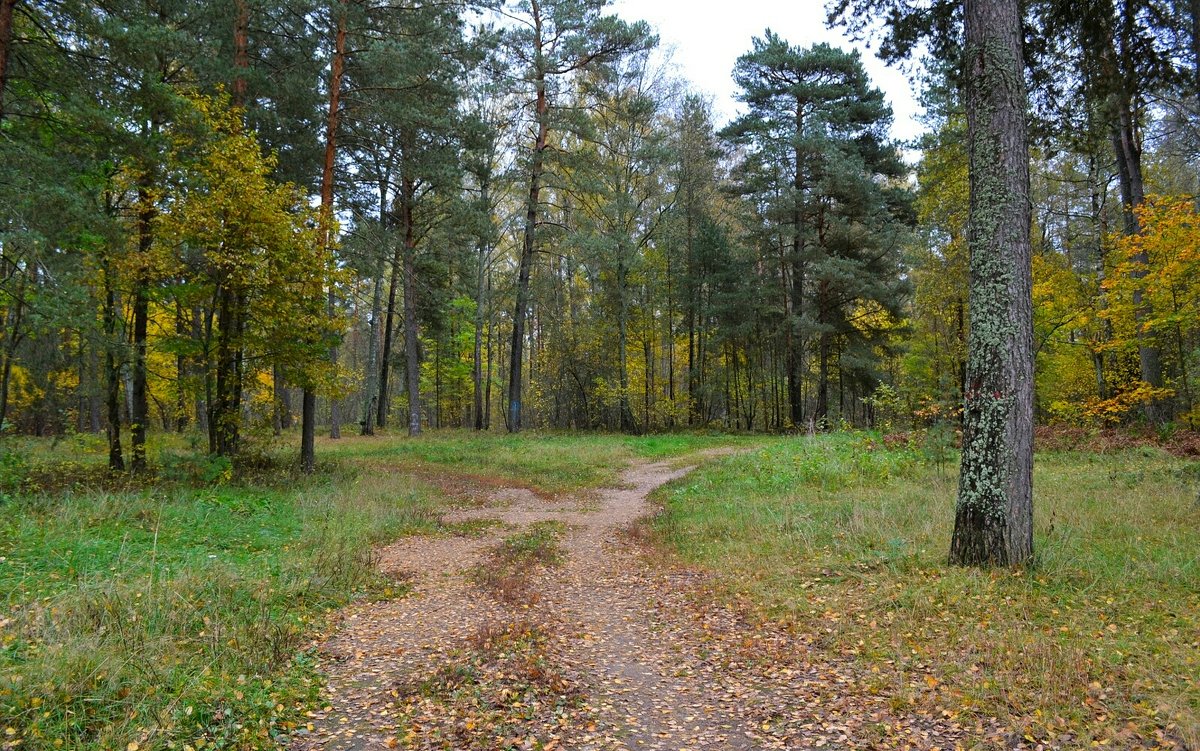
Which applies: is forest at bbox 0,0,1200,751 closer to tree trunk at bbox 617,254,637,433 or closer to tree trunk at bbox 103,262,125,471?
tree trunk at bbox 103,262,125,471

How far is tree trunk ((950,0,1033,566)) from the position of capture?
17.9 feet

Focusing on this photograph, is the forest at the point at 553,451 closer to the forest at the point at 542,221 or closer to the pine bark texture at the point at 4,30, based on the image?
the forest at the point at 542,221

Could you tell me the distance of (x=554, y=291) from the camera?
28578 mm

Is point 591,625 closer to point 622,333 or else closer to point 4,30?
point 4,30

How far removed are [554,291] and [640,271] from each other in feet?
14.6

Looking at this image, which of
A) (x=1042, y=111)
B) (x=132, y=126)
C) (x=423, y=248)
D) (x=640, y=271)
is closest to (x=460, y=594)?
(x=132, y=126)

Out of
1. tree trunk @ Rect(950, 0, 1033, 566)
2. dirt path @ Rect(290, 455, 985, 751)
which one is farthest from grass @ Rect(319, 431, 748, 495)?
tree trunk @ Rect(950, 0, 1033, 566)

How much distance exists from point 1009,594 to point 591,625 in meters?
3.64

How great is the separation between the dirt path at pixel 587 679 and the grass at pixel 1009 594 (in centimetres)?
41

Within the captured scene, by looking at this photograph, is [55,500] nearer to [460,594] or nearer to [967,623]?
[460,594]

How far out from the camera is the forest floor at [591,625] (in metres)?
3.40

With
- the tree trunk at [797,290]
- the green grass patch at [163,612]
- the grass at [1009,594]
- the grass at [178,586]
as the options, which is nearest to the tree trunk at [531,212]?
the tree trunk at [797,290]

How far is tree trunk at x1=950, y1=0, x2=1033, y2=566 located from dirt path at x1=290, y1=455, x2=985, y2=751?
234cm

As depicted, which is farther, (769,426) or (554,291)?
(769,426)
